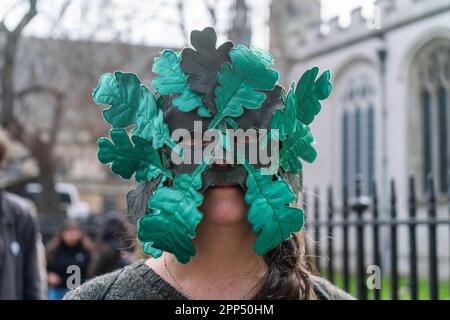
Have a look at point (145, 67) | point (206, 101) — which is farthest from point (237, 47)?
point (145, 67)

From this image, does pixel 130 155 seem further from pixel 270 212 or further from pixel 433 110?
pixel 433 110

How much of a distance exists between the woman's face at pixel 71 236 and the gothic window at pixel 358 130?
56.9 ft

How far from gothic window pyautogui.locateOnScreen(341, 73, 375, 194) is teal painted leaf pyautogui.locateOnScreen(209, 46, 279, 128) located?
22.0m

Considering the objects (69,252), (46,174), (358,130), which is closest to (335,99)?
(358,130)

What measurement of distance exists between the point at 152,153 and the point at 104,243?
14.2 feet

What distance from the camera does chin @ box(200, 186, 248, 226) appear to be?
178 cm

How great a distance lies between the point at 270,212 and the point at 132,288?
0.43 metres

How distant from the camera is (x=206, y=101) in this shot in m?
1.81

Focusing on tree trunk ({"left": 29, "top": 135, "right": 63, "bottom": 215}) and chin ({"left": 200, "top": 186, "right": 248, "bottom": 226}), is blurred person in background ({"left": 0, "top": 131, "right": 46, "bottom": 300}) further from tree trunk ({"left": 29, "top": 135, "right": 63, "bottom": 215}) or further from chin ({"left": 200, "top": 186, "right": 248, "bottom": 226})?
tree trunk ({"left": 29, "top": 135, "right": 63, "bottom": 215})

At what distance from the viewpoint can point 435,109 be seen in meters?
21.4

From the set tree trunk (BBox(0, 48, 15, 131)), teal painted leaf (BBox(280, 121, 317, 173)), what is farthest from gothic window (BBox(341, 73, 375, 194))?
teal painted leaf (BBox(280, 121, 317, 173))

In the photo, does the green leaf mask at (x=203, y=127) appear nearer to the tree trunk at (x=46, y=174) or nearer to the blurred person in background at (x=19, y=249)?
the blurred person in background at (x=19, y=249)

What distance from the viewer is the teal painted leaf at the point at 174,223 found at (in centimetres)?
172

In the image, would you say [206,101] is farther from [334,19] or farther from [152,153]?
[334,19]
